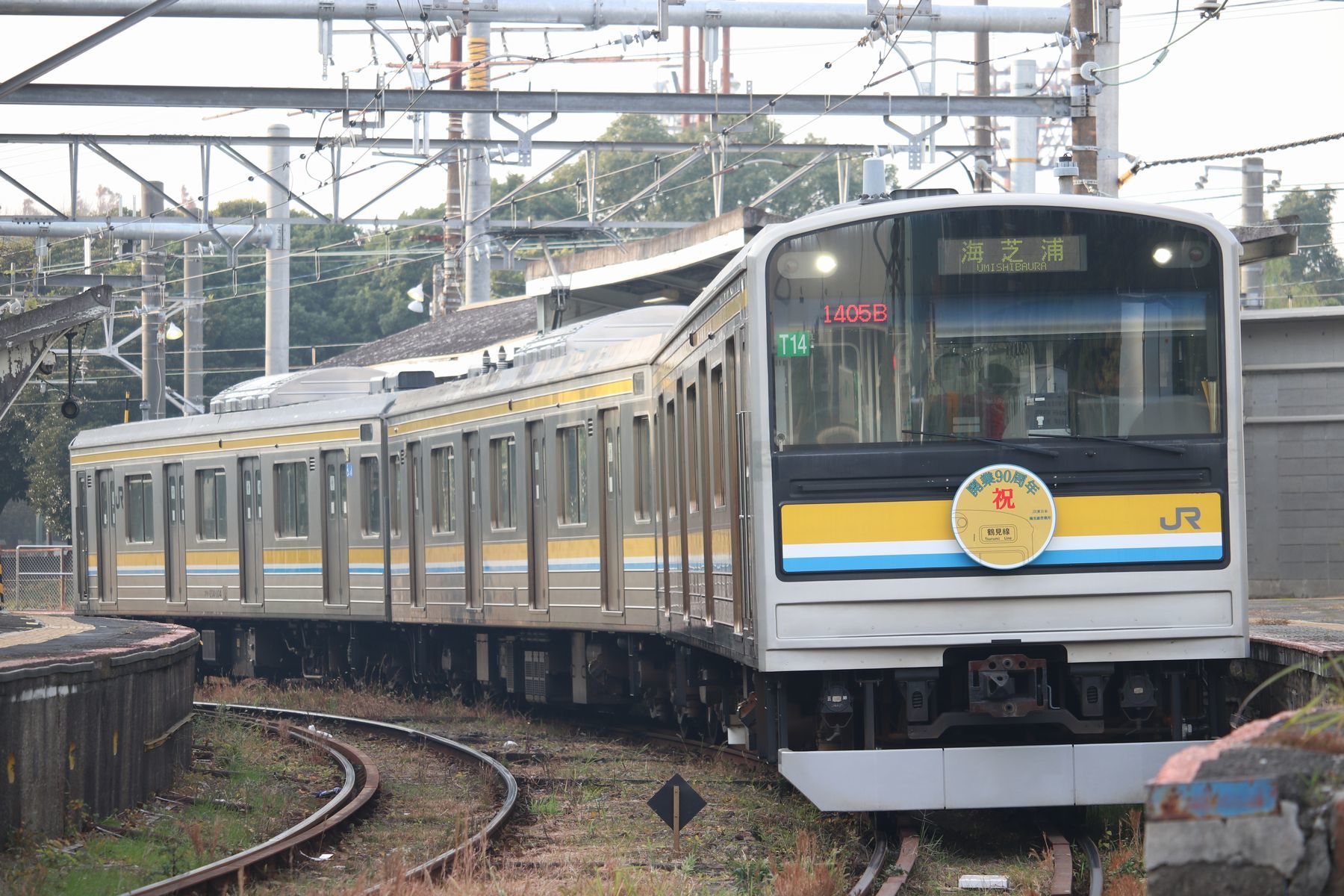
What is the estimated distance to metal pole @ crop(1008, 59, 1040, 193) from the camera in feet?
58.6

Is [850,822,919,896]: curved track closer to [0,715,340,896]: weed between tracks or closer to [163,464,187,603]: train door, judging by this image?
[0,715,340,896]: weed between tracks

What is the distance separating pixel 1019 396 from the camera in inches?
330

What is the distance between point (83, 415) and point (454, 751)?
132 ft

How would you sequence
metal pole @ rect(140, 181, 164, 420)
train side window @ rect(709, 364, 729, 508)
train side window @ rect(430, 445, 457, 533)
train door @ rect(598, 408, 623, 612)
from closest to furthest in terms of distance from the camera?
train side window @ rect(709, 364, 729, 508), train door @ rect(598, 408, 623, 612), train side window @ rect(430, 445, 457, 533), metal pole @ rect(140, 181, 164, 420)

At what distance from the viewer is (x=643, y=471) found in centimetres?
1292

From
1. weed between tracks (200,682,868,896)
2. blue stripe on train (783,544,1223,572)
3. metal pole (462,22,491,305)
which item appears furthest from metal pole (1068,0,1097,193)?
metal pole (462,22,491,305)

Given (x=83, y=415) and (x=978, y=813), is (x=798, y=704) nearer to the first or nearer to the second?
(x=978, y=813)

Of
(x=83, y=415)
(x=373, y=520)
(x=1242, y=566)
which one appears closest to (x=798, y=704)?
(x=1242, y=566)

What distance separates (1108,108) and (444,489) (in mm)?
6813

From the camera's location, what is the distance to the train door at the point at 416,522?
57.6 ft

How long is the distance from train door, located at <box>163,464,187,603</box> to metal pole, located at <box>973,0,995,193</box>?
9.72m

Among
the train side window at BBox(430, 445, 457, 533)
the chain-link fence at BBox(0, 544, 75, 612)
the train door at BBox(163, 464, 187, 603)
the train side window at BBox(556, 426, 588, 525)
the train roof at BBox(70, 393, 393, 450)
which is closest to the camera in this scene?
the train side window at BBox(556, 426, 588, 525)

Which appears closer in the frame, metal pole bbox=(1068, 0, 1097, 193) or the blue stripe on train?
the blue stripe on train

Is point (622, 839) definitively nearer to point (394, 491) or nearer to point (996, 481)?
point (996, 481)
